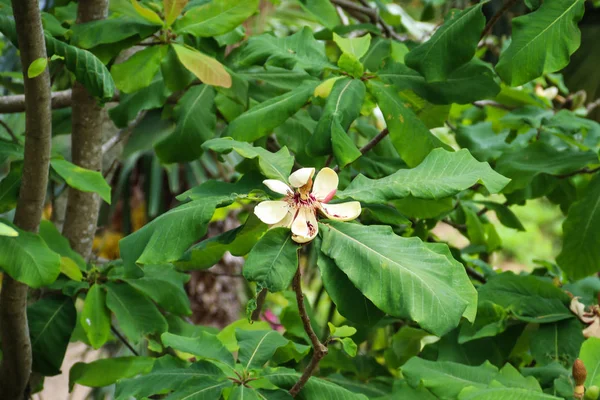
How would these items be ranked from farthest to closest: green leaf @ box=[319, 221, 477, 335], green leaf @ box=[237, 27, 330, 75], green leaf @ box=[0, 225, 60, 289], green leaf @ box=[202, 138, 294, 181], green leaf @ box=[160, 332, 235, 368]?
green leaf @ box=[237, 27, 330, 75], green leaf @ box=[0, 225, 60, 289], green leaf @ box=[160, 332, 235, 368], green leaf @ box=[202, 138, 294, 181], green leaf @ box=[319, 221, 477, 335]

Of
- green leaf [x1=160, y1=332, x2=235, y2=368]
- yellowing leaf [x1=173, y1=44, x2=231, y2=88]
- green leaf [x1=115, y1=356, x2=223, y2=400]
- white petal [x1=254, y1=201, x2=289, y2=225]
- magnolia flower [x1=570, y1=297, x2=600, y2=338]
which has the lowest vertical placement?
magnolia flower [x1=570, y1=297, x2=600, y2=338]

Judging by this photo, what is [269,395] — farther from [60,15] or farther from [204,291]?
[204,291]

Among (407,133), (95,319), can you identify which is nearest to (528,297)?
(407,133)

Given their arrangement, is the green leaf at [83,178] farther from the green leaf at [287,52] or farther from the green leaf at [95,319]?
the green leaf at [287,52]

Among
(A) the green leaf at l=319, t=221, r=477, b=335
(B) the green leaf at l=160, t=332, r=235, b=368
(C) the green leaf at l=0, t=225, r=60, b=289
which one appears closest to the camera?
(A) the green leaf at l=319, t=221, r=477, b=335

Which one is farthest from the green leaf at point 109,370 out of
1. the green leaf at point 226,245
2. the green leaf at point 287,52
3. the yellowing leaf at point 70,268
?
the green leaf at point 287,52

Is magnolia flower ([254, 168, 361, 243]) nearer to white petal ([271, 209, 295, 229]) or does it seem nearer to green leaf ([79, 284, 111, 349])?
white petal ([271, 209, 295, 229])

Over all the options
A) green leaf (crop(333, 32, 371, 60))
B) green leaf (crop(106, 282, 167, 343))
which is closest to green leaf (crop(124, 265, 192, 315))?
green leaf (crop(106, 282, 167, 343))
